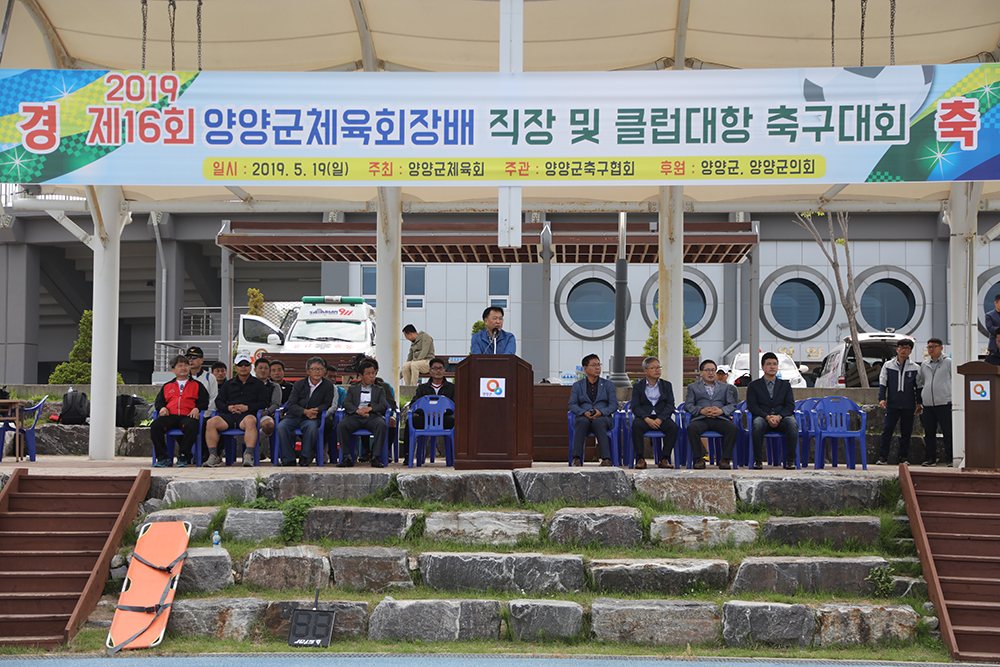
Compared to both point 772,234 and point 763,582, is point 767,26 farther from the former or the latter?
point 772,234

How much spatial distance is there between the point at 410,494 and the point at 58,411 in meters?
8.63

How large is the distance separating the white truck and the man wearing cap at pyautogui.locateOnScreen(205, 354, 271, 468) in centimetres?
574

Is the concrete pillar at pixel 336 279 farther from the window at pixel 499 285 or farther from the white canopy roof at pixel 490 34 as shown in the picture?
the white canopy roof at pixel 490 34

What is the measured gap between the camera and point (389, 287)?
37.9 feet

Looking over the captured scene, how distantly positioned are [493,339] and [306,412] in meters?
2.19

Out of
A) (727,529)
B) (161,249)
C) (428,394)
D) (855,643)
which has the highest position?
(161,249)

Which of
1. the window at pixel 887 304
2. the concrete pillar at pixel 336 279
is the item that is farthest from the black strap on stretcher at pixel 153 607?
the window at pixel 887 304

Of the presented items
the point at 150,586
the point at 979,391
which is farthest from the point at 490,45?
the point at 150,586

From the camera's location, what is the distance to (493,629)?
687 centimetres

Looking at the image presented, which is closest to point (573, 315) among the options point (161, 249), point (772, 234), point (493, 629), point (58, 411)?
point (772, 234)

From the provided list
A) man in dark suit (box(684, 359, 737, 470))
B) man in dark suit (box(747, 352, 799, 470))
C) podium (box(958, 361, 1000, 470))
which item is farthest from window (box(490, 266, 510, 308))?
podium (box(958, 361, 1000, 470))

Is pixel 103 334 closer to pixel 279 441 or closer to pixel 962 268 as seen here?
pixel 279 441

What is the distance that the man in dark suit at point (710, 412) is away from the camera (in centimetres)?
912

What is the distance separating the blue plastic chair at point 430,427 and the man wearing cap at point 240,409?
1.83m
